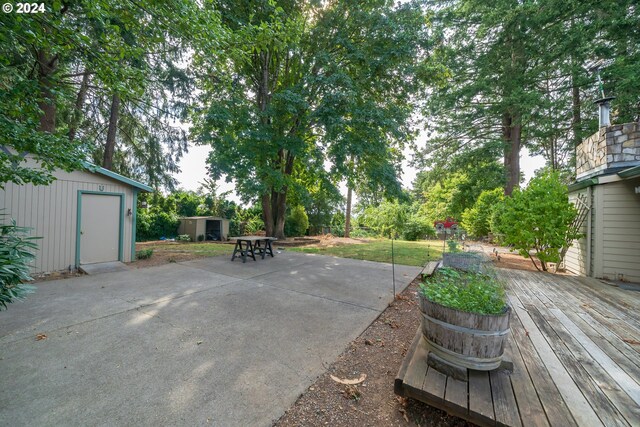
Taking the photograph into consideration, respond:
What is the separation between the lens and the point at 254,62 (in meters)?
10.2

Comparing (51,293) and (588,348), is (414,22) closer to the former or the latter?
(588,348)

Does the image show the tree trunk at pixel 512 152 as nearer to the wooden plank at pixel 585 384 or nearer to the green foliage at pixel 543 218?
the green foliage at pixel 543 218

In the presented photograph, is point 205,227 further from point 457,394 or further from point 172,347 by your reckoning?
point 457,394

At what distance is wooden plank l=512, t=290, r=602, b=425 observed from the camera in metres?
1.44

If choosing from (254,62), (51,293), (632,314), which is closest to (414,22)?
(254,62)

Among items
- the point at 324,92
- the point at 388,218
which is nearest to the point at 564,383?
the point at 324,92

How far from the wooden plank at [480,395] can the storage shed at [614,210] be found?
5.68 m

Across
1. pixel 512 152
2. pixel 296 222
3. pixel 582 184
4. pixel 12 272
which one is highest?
pixel 512 152

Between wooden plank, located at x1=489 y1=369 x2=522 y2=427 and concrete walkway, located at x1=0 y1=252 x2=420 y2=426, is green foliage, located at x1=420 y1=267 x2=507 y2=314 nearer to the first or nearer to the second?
wooden plank, located at x1=489 y1=369 x2=522 y2=427

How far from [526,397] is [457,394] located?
0.44m

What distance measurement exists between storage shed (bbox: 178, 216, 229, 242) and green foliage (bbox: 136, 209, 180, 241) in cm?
40

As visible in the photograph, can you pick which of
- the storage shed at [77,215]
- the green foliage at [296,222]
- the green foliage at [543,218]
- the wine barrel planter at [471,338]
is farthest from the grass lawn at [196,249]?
the green foliage at [543,218]

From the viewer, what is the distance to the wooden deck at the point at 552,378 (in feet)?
4.77

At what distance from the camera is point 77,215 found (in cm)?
558
